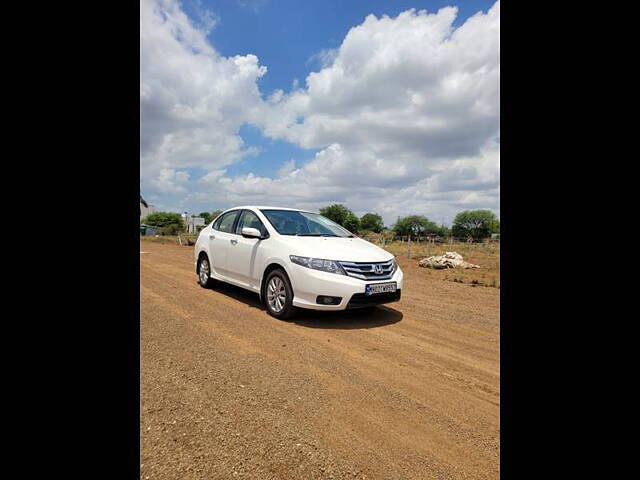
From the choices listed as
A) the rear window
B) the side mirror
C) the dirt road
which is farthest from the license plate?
the rear window

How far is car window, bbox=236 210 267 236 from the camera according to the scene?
5270 mm

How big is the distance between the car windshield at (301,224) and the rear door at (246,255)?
0.82ft

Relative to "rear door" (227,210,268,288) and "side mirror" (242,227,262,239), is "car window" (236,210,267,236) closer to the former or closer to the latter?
"rear door" (227,210,268,288)

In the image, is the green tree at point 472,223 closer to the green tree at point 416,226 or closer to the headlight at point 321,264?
the green tree at point 416,226

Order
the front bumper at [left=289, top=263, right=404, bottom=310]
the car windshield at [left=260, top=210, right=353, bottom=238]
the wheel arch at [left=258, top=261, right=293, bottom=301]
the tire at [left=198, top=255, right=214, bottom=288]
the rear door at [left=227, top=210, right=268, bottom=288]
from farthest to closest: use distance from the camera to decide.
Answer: the tire at [left=198, top=255, right=214, bottom=288]
the car windshield at [left=260, top=210, right=353, bottom=238]
the rear door at [left=227, top=210, right=268, bottom=288]
the wheel arch at [left=258, top=261, right=293, bottom=301]
the front bumper at [left=289, top=263, right=404, bottom=310]

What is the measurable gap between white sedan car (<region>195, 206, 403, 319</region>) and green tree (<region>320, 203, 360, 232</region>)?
188 feet

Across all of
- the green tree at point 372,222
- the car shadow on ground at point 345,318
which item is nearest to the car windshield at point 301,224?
the car shadow on ground at point 345,318

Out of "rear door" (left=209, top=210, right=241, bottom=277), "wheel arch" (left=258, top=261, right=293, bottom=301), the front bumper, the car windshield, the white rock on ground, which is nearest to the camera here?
the front bumper

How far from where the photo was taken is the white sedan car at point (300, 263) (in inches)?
168
